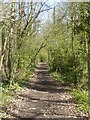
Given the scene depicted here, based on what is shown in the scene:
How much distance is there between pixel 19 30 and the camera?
11883mm

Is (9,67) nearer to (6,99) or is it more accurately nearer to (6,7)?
(6,99)

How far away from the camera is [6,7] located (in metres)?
5.49

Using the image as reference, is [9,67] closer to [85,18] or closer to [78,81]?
[78,81]

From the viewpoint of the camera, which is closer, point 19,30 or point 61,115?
point 61,115

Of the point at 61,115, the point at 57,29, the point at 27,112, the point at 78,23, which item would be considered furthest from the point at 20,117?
the point at 57,29

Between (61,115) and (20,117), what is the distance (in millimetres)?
1216

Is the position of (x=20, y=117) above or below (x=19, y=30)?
below

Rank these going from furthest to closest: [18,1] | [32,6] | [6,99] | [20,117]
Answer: [32,6]
[18,1]
[6,99]
[20,117]

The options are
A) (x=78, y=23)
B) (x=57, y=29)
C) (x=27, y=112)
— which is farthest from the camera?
(x=57, y=29)

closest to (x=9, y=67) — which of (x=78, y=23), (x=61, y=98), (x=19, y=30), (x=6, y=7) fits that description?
(x=19, y=30)

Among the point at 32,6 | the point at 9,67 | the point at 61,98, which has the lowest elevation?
the point at 61,98

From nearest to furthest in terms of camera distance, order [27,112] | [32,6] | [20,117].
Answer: [20,117], [27,112], [32,6]

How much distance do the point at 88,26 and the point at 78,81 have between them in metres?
3.14

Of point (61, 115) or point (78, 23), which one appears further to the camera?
point (78, 23)
